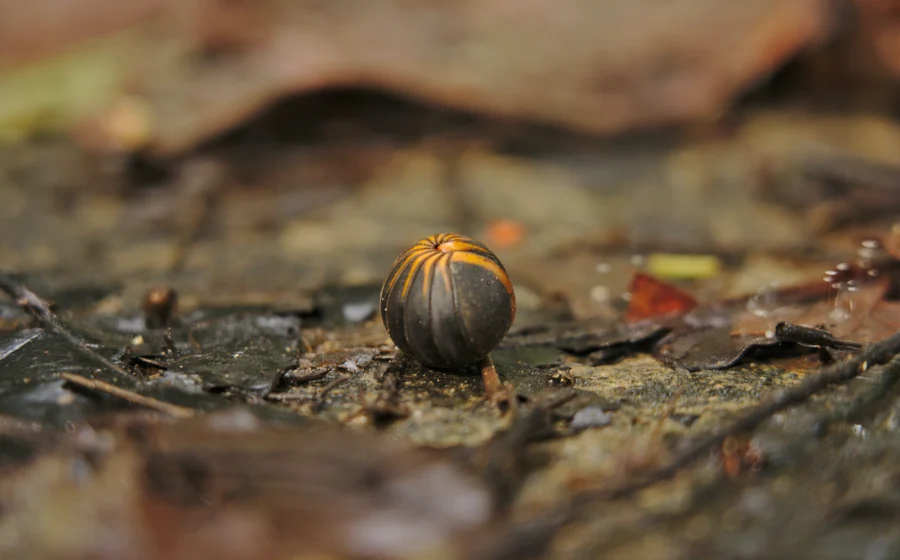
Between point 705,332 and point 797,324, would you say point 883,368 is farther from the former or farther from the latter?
point 705,332

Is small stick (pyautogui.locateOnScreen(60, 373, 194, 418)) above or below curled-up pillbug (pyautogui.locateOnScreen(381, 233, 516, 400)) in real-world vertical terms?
below

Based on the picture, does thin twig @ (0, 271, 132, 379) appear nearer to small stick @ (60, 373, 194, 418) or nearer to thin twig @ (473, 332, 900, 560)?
small stick @ (60, 373, 194, 418)

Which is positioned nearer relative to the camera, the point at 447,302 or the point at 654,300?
the point at 447,302

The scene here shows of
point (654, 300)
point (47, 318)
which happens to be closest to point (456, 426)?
point (654, 300)

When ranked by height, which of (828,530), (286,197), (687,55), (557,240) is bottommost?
(828,530)

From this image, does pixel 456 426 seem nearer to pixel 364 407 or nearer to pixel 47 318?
pixel 364 407

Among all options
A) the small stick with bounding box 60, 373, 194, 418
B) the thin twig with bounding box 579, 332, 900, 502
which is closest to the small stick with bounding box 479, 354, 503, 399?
the thin twig with bounding box 579, 332, 900, 502

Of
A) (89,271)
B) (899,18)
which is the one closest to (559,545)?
(89,271)
